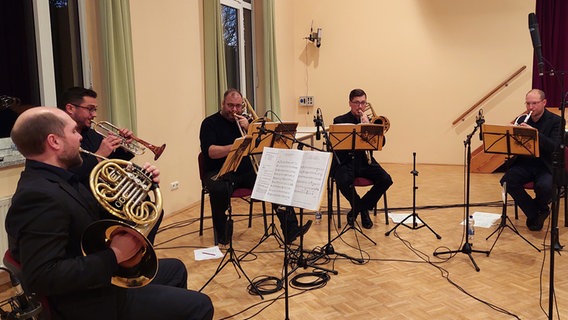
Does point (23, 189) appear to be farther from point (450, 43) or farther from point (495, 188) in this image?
point (450, 43)

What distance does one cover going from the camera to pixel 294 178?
2709 mm

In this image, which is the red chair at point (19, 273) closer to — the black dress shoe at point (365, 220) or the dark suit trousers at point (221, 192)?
the dark suit trousers at point (221, 192)

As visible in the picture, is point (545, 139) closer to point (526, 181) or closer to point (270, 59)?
point (526, 181)

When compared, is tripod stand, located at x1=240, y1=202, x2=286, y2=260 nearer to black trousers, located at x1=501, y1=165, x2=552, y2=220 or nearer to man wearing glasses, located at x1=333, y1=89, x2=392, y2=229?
man wearing glasses, located at x1=333, y1=89, x2=392, y2=229

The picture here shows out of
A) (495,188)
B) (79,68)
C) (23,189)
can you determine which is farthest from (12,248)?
(495,188)

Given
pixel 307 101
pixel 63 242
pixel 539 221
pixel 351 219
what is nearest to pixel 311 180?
pixel 63 242

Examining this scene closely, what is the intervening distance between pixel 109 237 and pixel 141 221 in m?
0.12

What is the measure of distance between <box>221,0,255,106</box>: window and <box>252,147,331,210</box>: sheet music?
4239 millimetres

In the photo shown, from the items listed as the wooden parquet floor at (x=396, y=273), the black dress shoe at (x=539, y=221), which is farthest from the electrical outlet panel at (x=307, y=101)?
the black dress shoe at (x=539, y=221)

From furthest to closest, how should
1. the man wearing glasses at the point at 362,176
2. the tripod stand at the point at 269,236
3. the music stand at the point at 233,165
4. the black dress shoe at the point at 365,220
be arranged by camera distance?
1. the black dress shoe at the point at 365,220
2. the man wearing glasses at the point at 362,176
3. the tripod stand at the point at 269,236
4. the music stand at the point at 233,165

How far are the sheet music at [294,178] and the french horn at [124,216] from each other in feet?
3.21

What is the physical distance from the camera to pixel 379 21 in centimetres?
827

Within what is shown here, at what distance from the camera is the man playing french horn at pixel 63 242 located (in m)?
1.54

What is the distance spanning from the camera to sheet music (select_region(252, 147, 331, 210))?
8.68 feet
